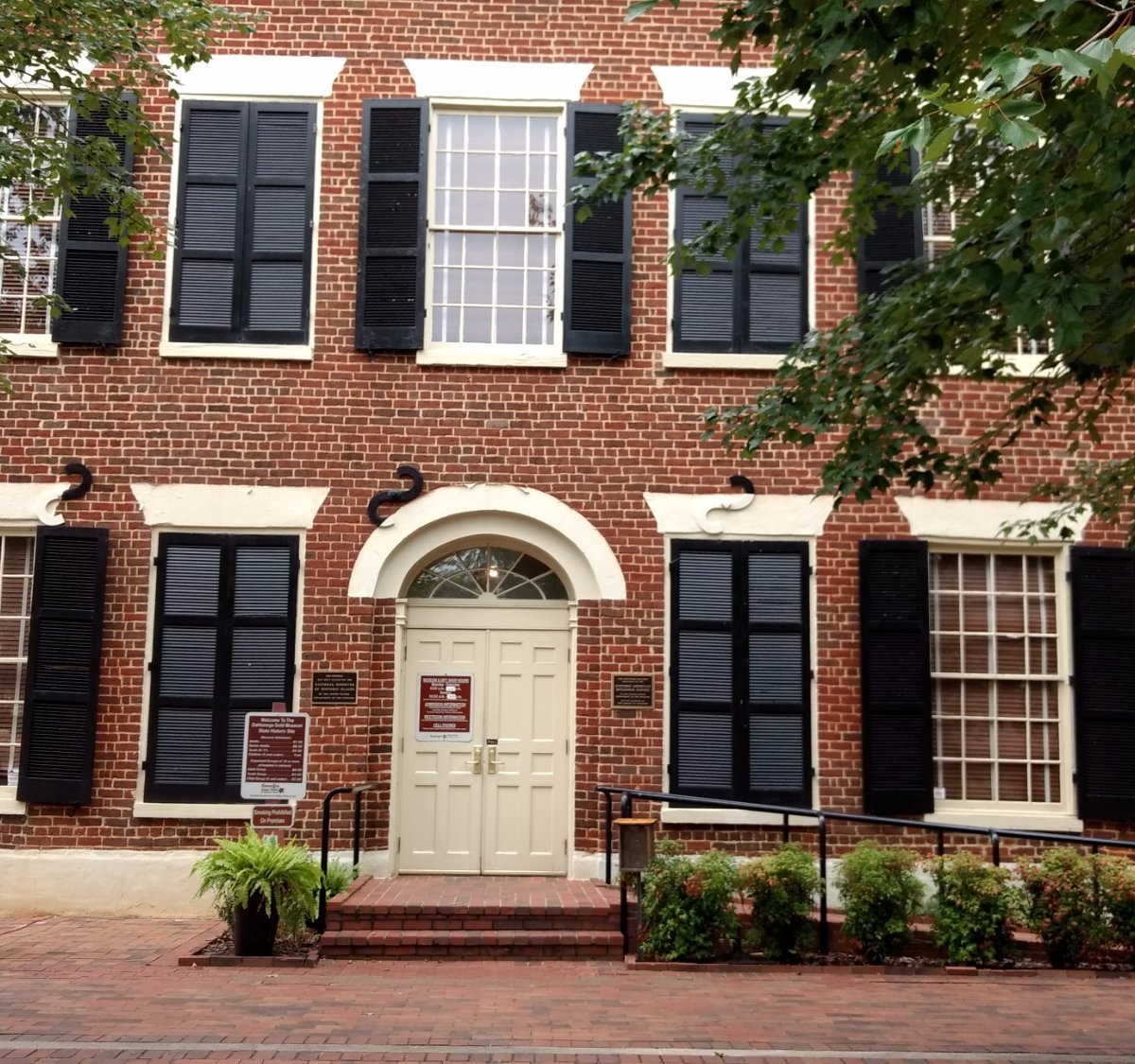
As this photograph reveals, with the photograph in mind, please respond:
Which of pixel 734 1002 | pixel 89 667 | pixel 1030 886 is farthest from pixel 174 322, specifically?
pixel 1030 886

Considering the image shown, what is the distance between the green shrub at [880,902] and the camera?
8.31m

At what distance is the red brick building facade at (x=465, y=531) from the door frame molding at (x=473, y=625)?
1.6 inches

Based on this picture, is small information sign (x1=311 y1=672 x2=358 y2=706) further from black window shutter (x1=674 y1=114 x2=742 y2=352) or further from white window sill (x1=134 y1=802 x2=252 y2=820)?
black window shutter (x1=674 y1=114 x2=742 y2=352)

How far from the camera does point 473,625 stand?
408 inches

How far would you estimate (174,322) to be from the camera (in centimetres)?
1021

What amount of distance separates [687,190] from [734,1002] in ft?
21.7

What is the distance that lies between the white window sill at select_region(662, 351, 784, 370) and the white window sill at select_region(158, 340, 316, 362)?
10.0 ft

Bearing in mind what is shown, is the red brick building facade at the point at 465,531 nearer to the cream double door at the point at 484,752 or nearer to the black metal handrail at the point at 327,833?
the cream double door at the point at 484,752

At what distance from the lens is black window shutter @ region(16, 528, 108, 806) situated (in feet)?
31.7

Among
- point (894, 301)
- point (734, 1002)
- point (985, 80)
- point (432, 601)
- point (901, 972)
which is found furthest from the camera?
point (432, 601)

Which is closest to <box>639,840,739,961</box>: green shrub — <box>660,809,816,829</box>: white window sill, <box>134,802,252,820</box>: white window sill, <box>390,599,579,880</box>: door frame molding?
<box>660,809,816,829</box>: white window sill

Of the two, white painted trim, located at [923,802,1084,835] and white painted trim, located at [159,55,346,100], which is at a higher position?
white painted trim, located at [159,55,346,100]

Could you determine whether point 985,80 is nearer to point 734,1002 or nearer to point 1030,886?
point 734,1002

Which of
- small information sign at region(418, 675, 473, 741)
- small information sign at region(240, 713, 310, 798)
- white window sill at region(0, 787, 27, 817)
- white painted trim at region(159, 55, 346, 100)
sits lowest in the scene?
white window sill at region(0, 787, 27, 817)
